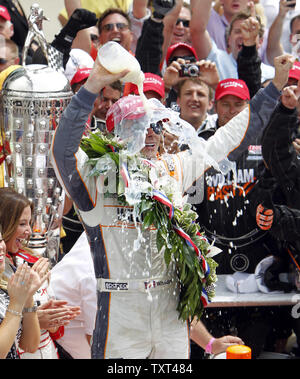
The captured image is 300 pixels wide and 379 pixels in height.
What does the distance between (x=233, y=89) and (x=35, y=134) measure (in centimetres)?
197

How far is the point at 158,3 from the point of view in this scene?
6.30m

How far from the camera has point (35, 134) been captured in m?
4.52

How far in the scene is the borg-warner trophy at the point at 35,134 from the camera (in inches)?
177

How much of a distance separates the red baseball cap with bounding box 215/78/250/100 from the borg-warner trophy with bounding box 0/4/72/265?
1709 millimetres

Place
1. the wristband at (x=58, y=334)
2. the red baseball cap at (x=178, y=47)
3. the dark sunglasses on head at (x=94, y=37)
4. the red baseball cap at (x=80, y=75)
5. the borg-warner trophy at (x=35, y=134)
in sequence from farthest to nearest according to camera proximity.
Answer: the dark sunglasses on head at (x=94, y=37)
the red baseball cap at (x=178, y=47)
the red baseball cap at (x=80, y=75)
the borg-warner trophy at (x=35, y=134)
the wristband at (x=58, y=334)

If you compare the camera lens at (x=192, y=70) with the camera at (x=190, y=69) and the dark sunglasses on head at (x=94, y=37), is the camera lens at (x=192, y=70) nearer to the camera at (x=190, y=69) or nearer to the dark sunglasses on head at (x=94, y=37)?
the camera at (x=190, y=69)

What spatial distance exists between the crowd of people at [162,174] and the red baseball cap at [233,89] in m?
0.01

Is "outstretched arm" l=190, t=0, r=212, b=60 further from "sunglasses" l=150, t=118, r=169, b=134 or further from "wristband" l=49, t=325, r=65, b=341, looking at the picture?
"wristband" l=49, t=325, r=65, b=341

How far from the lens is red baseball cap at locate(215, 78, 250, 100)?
5906 millimetres

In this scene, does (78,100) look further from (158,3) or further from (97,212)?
(158,3)

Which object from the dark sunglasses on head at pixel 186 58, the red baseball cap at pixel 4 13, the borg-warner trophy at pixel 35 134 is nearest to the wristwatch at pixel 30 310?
the borg-warner trophy at pixel 35 134

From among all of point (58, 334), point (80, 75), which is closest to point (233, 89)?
point (80, 75)

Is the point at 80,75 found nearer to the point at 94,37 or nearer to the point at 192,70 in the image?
the point at 192,70
